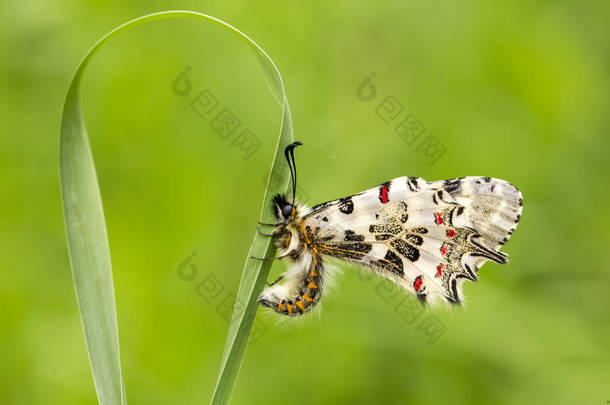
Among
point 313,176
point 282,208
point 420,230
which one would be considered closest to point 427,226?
point 420,230

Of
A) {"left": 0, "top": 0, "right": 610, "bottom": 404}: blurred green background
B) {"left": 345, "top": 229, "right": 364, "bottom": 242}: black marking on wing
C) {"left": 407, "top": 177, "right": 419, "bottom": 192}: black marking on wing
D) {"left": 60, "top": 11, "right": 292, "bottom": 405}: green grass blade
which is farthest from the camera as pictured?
{"left": 0, "top": 0, "right": 610, "bottom": 404}: blurred green background

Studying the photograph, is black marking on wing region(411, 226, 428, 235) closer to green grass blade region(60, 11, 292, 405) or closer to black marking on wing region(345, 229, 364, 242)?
black marking on wing region(345, 229, 364, 242)

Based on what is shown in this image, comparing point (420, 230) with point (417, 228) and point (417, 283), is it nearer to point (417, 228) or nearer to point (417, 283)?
point (417, 228)

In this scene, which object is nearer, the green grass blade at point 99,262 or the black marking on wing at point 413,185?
the green grass blade at point 99,262

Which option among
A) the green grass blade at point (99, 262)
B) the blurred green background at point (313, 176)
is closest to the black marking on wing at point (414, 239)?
the green grass blade at point (99, 262)

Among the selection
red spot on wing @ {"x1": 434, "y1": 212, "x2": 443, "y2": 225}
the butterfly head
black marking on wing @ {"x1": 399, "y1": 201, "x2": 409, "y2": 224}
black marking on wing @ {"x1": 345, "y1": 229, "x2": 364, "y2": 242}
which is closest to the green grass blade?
the butterfly head

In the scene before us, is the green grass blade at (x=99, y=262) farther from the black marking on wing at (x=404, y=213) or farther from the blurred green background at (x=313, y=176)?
the blurred green background at (x=313, y=176)

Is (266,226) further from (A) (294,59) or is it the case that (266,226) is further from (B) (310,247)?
(A) (294,59)
